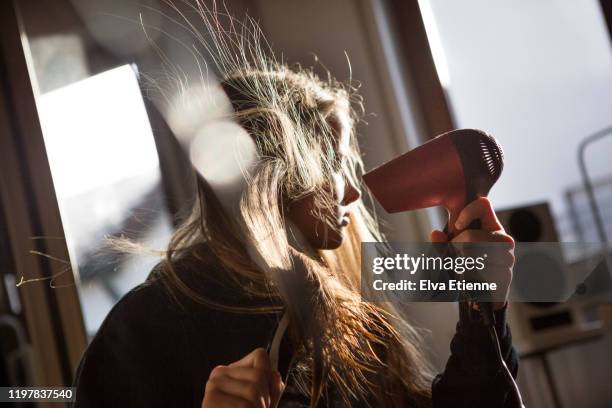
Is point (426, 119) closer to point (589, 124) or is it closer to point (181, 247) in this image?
point (589, 124)

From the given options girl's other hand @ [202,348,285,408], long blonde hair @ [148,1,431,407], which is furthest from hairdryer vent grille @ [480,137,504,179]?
girl's other hand @ [202,348,285,408]

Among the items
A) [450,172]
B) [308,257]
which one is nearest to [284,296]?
[308,257]

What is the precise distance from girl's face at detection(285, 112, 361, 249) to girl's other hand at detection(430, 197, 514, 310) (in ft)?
0.28

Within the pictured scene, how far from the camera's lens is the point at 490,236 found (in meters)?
0.50

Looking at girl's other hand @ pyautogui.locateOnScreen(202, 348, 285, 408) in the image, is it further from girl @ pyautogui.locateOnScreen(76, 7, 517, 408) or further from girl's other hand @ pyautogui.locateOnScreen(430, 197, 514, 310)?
girl's other hand @ pyautogui.locateOnScreen(430, 197, 514, 310)

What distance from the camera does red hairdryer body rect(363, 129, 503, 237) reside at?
49 centimetres

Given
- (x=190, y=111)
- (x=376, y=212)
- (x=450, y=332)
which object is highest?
(x=190, y=111)

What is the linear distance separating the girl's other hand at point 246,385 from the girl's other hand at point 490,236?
0.63 feet

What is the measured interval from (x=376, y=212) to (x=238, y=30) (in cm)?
23

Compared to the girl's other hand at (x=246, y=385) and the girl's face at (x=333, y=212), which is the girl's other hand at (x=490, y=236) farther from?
the girl's other hand at (x=246, y=385)

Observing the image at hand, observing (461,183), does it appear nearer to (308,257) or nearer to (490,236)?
(490,236)

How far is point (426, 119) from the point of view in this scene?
0.52 m

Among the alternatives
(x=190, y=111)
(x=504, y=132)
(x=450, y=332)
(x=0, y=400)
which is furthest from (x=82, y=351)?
(x=504, y=132)

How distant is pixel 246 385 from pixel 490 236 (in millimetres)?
253
